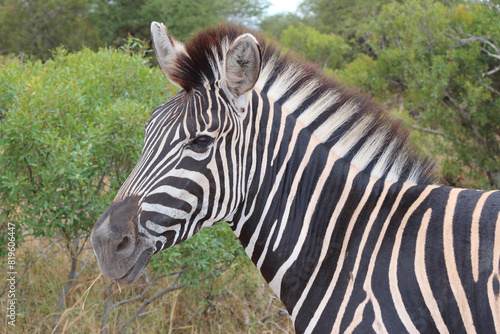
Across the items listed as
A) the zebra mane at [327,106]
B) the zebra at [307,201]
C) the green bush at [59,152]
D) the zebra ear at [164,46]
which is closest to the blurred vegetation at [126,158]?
the green bush at [59,152]

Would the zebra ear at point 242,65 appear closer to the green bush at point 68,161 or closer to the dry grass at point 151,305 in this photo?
the green bush at point 68,161

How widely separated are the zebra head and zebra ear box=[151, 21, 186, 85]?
6.2 inches

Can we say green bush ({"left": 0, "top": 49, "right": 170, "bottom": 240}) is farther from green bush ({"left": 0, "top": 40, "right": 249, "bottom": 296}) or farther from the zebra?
the zebra

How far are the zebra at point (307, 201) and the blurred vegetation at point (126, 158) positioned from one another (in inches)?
23.0

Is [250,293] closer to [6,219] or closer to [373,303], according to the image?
[6,219]

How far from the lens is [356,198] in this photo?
2152 millimetres

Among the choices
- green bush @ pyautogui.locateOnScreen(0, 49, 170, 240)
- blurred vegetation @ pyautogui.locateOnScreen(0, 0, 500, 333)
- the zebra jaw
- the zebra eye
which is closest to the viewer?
the zebra jaw

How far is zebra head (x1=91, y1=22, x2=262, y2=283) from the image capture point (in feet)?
6.59

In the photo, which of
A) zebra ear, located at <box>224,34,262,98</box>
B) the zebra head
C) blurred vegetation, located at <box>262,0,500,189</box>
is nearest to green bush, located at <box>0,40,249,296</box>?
the zebra head

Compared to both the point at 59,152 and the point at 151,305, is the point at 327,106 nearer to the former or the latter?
the point at 59,152

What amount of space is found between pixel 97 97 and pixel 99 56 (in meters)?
0.65

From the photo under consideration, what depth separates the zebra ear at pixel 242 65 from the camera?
2008mm

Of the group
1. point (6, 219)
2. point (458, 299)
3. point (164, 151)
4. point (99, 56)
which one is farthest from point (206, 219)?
point (99, 56)

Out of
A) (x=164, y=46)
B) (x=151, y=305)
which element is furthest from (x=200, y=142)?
(x=151, y=305)
